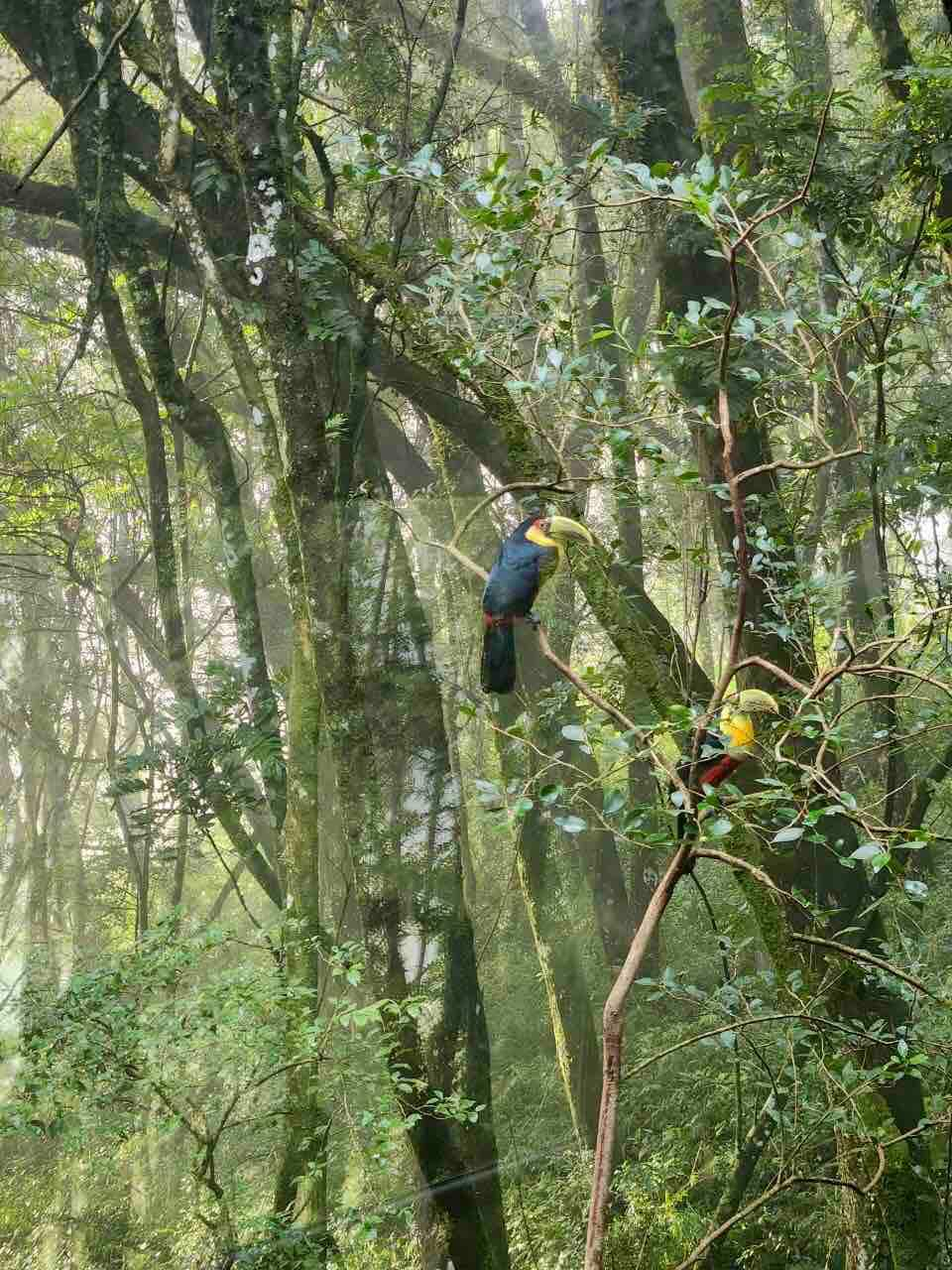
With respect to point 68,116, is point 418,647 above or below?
below

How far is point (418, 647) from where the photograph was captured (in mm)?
3066

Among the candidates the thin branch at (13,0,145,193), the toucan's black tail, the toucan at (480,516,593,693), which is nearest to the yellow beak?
the toucan at (480,516,593,693)

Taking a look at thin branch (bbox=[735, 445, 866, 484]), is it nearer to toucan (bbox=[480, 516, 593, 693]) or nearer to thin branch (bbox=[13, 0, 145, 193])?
toucan (bbox=[480, 516, 593, 693])

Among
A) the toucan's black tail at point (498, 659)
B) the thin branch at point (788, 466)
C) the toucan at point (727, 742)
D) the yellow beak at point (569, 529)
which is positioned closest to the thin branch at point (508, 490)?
the yellow beak at point (569, 529)

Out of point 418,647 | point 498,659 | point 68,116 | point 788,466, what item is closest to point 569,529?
point 498,659

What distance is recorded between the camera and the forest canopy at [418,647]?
2.12 m

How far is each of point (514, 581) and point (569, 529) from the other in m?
0.27

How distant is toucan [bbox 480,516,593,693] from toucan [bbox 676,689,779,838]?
44cm

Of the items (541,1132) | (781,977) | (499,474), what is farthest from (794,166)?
(541,1132)

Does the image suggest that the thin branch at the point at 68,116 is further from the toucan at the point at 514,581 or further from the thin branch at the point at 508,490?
the toucan at the point at 514,581

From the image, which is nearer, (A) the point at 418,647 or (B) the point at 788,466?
(B) the point at 788,466

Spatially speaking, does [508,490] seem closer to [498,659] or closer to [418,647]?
[498,659]

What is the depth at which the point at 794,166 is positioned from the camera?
273 cm

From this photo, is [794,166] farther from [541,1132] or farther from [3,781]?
[541,1132]
